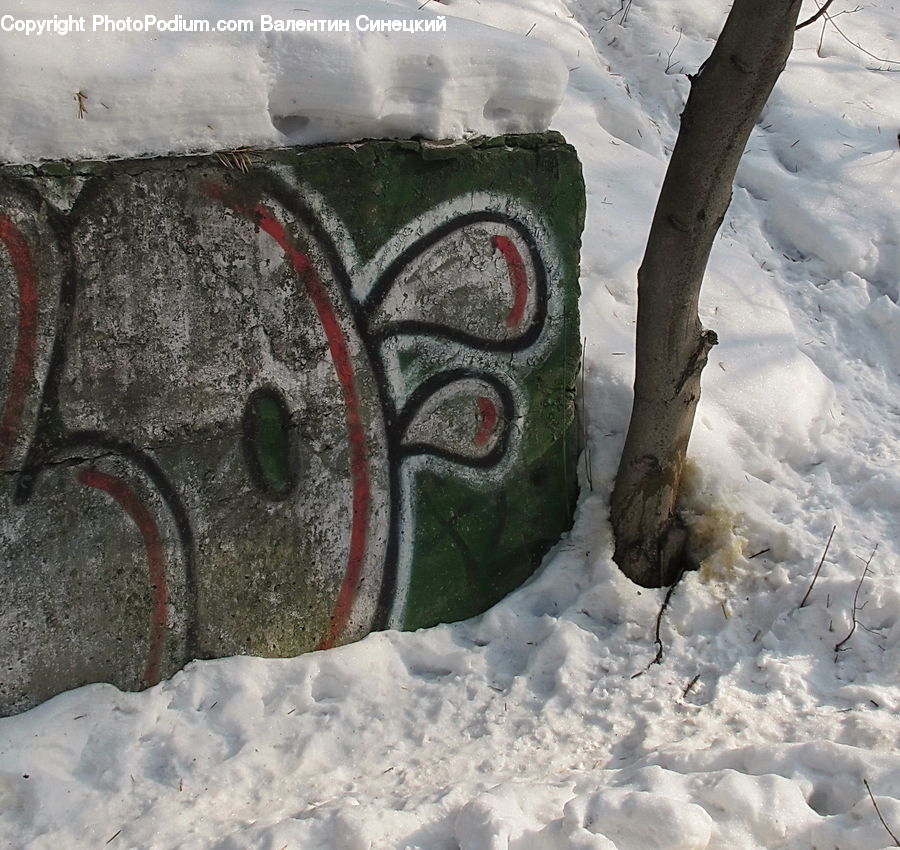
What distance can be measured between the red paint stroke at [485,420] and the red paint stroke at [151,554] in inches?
35.6

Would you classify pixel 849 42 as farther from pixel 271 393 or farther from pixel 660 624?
pixel 271 393

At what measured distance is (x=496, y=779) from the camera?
2166mm

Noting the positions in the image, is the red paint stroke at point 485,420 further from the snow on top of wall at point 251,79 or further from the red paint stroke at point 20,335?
the red paint stroke at point 20,335

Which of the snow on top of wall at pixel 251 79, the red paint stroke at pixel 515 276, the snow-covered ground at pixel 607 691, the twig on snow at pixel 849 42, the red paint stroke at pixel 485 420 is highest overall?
the twig on snow at pixel 849 42

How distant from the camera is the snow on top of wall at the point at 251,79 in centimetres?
204

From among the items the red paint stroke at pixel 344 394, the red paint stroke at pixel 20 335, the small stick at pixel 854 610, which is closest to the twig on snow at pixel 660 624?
the small stick at pixel 854 610

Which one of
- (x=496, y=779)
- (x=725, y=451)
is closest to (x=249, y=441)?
(x=496, y=779)

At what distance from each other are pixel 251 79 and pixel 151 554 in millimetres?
1168

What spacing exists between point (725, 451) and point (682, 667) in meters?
0.76

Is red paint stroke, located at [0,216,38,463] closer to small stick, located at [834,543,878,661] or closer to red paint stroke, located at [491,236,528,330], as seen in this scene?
red paint stroke, located at [491,236,528,330]

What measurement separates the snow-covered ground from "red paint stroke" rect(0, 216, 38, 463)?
217 millimetres

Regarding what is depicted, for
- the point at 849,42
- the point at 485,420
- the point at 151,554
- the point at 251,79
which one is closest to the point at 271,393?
the point at 151,554

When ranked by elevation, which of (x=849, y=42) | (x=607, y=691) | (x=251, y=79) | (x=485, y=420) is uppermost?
(x=849, y=42)

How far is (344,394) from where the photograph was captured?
2480 mm
